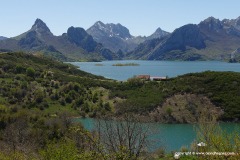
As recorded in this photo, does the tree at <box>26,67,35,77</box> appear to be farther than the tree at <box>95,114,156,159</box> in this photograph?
Yes

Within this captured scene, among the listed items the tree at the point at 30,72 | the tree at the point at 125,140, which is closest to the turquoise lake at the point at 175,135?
the tree at the point at 125,140

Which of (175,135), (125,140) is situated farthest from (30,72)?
(125,140)

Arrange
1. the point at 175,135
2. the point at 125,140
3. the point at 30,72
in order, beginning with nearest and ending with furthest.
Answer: the point at 125,140
the point at 175,135
the point at 30,72

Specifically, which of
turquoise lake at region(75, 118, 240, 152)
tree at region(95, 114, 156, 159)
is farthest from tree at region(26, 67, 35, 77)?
tree at region(95, 114, 156, 159)

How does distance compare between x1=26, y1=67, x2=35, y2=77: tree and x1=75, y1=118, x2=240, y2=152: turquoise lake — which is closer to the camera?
x1=75, y1=118, x2=240, y2=152: turquoise lake

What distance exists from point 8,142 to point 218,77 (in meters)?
78.2

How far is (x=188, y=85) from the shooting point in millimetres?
108812

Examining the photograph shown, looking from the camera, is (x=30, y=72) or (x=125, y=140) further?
(x=30, y=72)

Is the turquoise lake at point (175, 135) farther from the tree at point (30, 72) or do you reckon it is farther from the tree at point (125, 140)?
the tree at point (30, 72)

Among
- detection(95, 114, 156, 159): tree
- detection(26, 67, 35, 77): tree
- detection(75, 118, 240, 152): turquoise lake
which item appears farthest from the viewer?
detection(26, 67, 35, 77): tree

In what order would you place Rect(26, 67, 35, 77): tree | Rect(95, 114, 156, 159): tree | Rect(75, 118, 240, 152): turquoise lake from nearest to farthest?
Rect(95, 114, 156, 159): tree < Rect(75, 118, 240, 152): turquoise lake < Rect(26, 67, 35, 77): tree

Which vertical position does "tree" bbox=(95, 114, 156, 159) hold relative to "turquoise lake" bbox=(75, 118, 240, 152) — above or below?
above

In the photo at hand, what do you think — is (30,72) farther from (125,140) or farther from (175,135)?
(125,140)

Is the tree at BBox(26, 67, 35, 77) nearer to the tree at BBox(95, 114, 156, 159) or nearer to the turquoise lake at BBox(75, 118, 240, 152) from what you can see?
the turquoise lake at BBox(75, 118, 240, 152)
